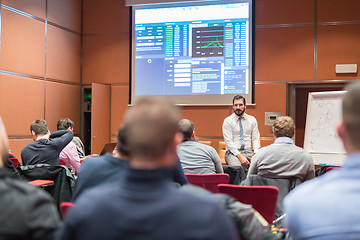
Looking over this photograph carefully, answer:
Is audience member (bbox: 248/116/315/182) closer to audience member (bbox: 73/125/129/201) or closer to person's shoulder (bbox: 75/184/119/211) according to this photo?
audience member (bbox: 73/125/129/201)

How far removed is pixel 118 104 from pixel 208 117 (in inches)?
76.8

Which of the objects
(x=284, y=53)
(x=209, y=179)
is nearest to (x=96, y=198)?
(x=209, y=179)

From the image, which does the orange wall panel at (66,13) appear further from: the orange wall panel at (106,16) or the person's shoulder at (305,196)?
the person's shoulder at (305,196)

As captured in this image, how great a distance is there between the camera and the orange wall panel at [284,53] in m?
7.09

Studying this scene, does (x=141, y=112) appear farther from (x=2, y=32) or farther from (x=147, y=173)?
(x=2, y=32)

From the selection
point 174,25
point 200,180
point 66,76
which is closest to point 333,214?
point 200,180

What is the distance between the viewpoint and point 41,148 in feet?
14.1

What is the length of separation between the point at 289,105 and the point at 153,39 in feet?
9.72

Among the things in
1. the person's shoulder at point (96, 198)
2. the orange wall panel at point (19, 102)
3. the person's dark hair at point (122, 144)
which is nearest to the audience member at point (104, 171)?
the person's dark hair at point (122, 144)

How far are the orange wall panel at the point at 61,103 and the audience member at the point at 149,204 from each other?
6476 mm

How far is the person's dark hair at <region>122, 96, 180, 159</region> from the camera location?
3.27 feet

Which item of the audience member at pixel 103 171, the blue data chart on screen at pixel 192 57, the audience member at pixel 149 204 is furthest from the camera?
the blue data chart on screen at pixel 192 57

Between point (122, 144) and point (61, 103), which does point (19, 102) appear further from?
point (122, 144)

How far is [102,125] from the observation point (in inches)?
306
